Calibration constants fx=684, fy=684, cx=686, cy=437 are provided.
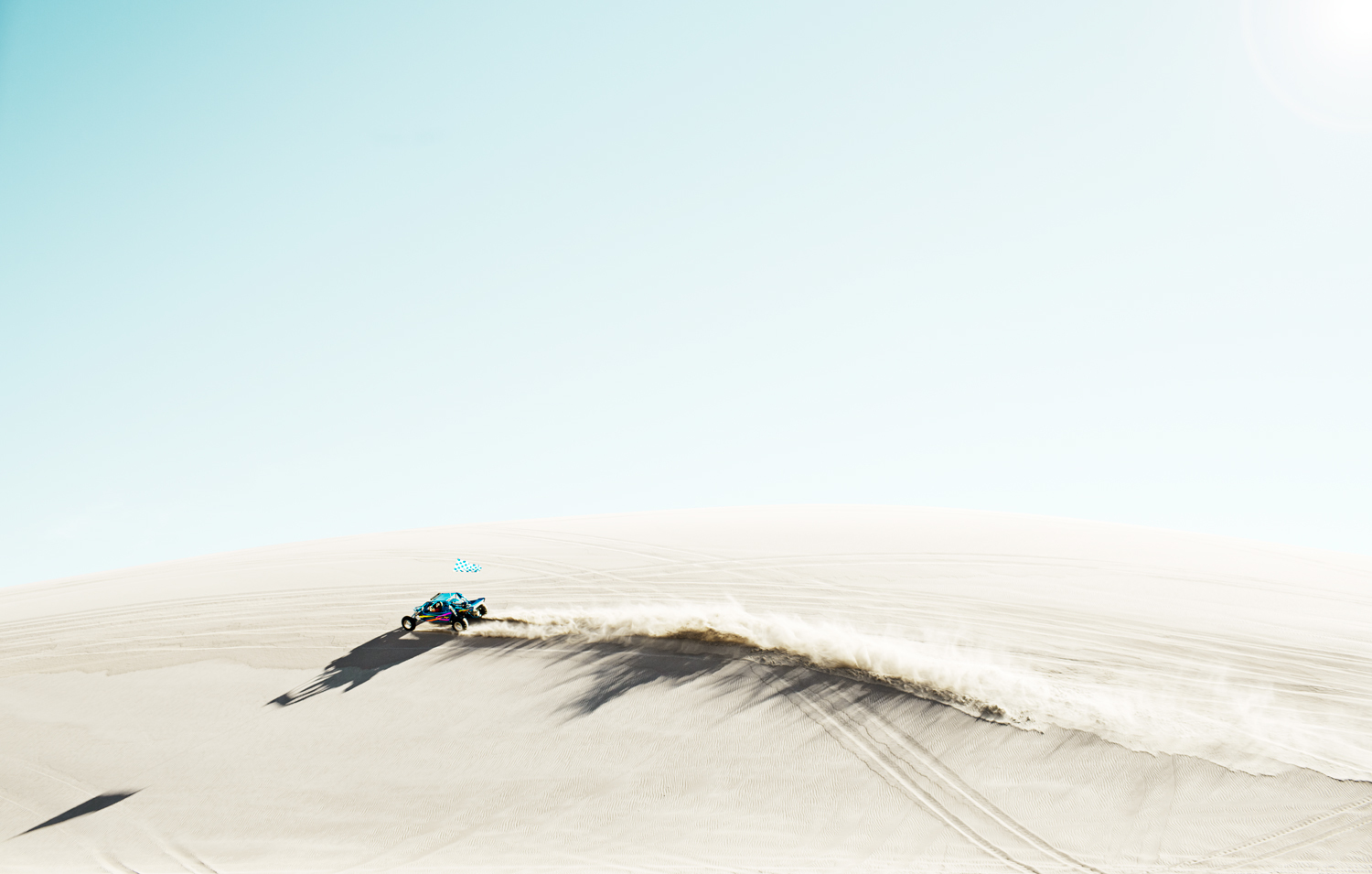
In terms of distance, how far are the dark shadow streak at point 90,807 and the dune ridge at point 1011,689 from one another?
675 cm

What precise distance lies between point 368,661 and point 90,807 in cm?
510

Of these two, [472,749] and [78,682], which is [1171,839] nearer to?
[472,749]

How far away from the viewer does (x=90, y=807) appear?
11930 mm

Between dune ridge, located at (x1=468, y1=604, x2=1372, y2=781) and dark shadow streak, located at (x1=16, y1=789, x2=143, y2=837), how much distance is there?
675 cm

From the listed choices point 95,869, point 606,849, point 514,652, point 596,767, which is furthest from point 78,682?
point 606,849

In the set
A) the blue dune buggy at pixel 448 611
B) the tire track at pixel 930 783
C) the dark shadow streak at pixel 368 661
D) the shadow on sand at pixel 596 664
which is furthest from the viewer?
the blue dune buggy at pixel 448 611

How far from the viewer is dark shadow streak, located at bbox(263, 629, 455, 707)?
14.8 metres

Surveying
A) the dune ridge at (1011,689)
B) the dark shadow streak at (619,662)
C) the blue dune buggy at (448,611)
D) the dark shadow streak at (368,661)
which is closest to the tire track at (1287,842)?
the dune ridge at (1011,689)

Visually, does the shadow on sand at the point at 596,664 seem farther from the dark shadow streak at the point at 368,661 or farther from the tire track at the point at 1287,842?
the tire track at the point at 1287,842

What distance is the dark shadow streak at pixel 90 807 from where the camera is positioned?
11617mm

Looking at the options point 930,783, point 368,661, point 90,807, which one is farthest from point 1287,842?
point 90,807

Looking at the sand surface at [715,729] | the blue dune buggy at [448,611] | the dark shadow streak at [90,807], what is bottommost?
the dark shadow streak at [90,807]

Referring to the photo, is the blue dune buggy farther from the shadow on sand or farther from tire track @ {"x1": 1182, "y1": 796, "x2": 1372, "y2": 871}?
tire track @ {"x1": 1182, "y1": 796, "x2": 1372, "y2": 871}

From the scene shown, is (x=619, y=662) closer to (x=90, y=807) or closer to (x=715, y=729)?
(x=715, y=729)
